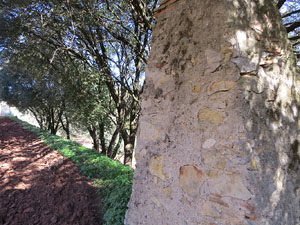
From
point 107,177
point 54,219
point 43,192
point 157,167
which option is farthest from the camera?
point 107,177

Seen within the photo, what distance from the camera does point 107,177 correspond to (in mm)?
4055

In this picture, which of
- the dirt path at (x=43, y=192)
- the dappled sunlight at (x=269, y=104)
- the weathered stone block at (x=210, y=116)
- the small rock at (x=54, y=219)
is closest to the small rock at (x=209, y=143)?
the weathered stone block at (x=210, y=116)

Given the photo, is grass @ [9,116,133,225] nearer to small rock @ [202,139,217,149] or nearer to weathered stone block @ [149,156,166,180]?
weathered stone block @ [149,156,166,180]

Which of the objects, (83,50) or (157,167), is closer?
(157,167)

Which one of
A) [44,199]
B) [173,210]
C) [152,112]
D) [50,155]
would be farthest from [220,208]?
[50,155]

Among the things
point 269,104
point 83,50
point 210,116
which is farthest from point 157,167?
point 83,50

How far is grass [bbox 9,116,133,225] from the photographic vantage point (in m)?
2.80

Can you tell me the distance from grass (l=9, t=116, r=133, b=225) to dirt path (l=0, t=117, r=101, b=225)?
170 millimetres

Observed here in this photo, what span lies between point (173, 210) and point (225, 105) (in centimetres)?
107

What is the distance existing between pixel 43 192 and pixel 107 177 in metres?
1.15

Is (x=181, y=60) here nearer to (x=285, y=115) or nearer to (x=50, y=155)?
(x=285, y=115)

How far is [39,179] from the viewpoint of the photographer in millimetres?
3861

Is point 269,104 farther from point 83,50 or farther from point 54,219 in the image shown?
point 83,50

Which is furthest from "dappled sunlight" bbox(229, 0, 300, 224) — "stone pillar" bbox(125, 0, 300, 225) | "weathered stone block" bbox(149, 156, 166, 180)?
"weathered stone block" bbox(149, 156, 166, 180)
